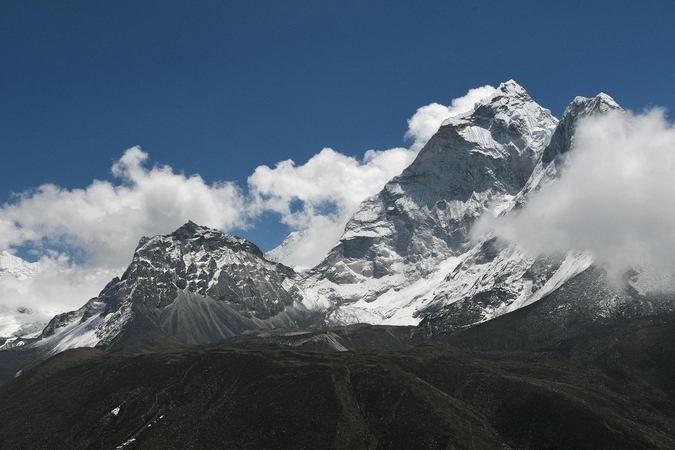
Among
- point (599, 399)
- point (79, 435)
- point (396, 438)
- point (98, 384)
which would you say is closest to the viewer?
point (396, 438)

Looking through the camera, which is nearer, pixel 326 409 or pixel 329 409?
pixel 329 409

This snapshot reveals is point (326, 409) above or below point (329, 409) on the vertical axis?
above

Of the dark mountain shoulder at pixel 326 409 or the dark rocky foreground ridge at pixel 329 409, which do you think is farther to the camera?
the dark mountain shoulder at pixel 326 409

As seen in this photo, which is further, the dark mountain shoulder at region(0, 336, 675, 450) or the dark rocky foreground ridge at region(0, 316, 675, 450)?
the dark mountain shoulder at region(0, 336, 675, 450)

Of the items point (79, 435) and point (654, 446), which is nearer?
point (654, 446)

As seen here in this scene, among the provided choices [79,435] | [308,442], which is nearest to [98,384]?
[79,435]

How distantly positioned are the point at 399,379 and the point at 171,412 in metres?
65.6

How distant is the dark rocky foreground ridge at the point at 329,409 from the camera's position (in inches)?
5522

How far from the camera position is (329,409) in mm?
153250

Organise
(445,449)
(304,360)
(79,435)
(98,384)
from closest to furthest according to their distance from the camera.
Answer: (445,449)
(79,435)
(98,384)
(304,360)

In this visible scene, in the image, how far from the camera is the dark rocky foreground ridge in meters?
140

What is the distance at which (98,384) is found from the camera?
7392 inches

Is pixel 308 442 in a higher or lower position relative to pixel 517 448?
higher

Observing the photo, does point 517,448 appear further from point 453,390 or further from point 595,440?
point 453,390
